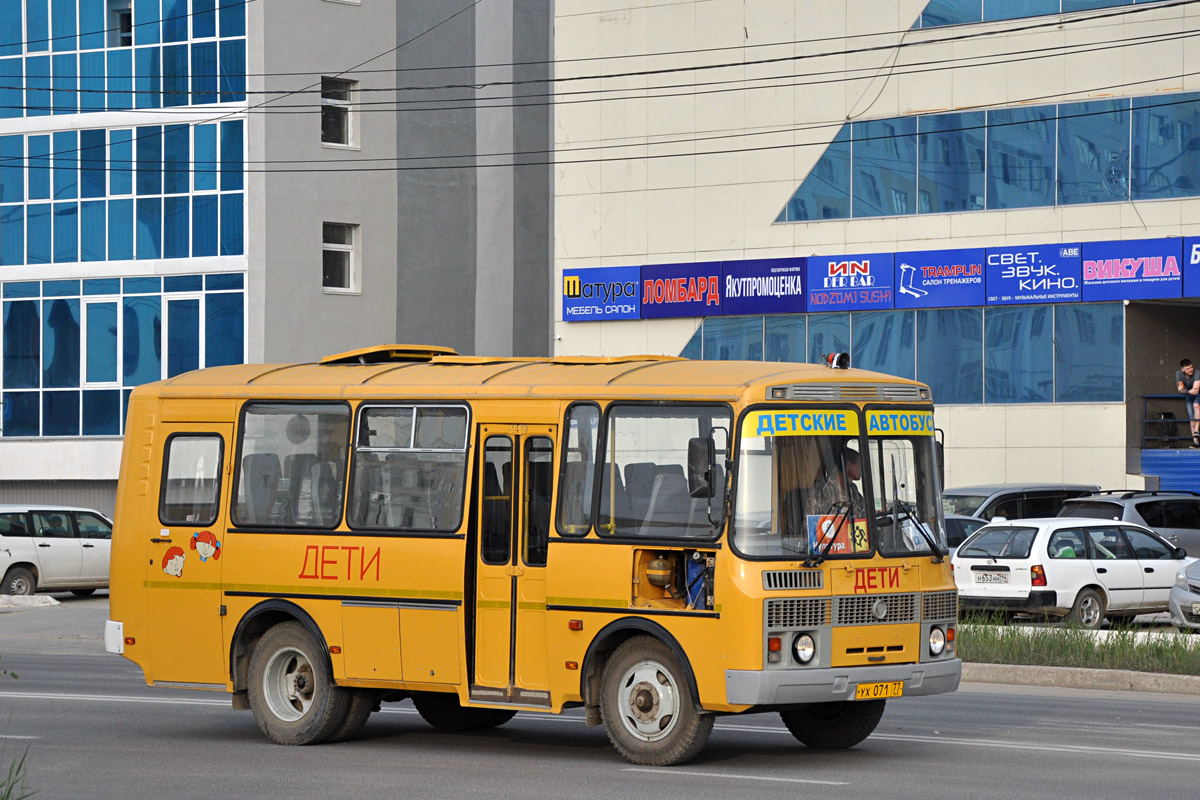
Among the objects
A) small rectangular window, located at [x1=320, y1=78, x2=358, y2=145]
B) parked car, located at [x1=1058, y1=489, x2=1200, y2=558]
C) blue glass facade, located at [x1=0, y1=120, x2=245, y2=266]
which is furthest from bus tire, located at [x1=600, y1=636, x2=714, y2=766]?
small rectangular window, located at [x1=320, y1=78, x2=358, y2=145]

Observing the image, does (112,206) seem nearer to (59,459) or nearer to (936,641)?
(59,459)

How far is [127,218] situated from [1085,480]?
2274cm

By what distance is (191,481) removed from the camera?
1374cm

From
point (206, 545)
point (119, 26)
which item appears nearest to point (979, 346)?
point (119, 26)

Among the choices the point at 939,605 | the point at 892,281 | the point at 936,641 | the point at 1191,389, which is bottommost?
the point at 936,641

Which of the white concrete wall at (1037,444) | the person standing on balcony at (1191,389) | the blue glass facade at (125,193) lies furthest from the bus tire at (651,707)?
the blue glass facade at (125,193)

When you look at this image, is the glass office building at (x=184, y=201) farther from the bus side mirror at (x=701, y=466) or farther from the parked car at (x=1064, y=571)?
the bus side mirror at (x=701, y=466)

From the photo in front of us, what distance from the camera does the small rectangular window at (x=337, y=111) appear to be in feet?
145

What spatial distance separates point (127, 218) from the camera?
4250 cm

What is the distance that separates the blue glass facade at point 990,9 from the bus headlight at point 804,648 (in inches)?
1123

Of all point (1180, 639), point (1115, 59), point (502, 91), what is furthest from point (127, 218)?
point (1180, 639)

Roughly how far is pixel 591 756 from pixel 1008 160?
27889mm

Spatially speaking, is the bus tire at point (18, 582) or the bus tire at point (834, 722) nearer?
the bus tire at point (834, 722)

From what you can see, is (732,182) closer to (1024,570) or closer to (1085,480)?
(1085,480)
